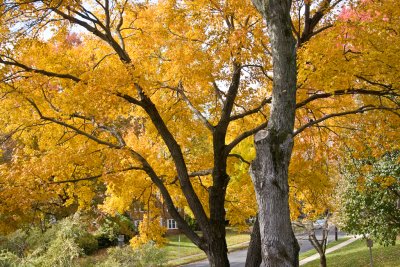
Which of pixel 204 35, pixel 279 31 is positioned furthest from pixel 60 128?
pixel 279 31

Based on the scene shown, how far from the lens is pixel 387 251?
727 inches

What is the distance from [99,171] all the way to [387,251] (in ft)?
49.4

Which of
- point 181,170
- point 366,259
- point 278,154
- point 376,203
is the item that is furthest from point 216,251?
point 366,259

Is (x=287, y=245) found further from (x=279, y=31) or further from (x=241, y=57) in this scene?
(x=241, y=57)

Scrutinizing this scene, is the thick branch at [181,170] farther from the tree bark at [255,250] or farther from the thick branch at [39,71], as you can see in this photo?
the thick branch at [39,71]

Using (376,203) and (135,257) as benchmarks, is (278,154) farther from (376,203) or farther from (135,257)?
(135,257)

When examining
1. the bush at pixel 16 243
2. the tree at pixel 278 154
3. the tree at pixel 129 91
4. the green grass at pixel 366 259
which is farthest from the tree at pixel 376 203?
the bush at pixel 16 243

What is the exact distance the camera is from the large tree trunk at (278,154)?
437 cm

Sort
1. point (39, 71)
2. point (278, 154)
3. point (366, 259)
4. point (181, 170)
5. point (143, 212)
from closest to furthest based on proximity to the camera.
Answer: point (278, 154), point (39, 71), point (181, 170), point (366, 259), point (143, 212)

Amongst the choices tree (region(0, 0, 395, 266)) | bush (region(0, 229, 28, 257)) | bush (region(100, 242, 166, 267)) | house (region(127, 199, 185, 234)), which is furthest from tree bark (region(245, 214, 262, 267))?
bush (region(0, 229, 28, 257))

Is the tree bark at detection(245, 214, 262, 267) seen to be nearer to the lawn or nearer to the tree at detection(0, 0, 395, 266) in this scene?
the tree at detection(0, 0, 395, 266)

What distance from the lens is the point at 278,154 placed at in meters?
4.55

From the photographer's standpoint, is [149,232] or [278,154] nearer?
[278,154]

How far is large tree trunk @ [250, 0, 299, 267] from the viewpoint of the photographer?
4.37 m
